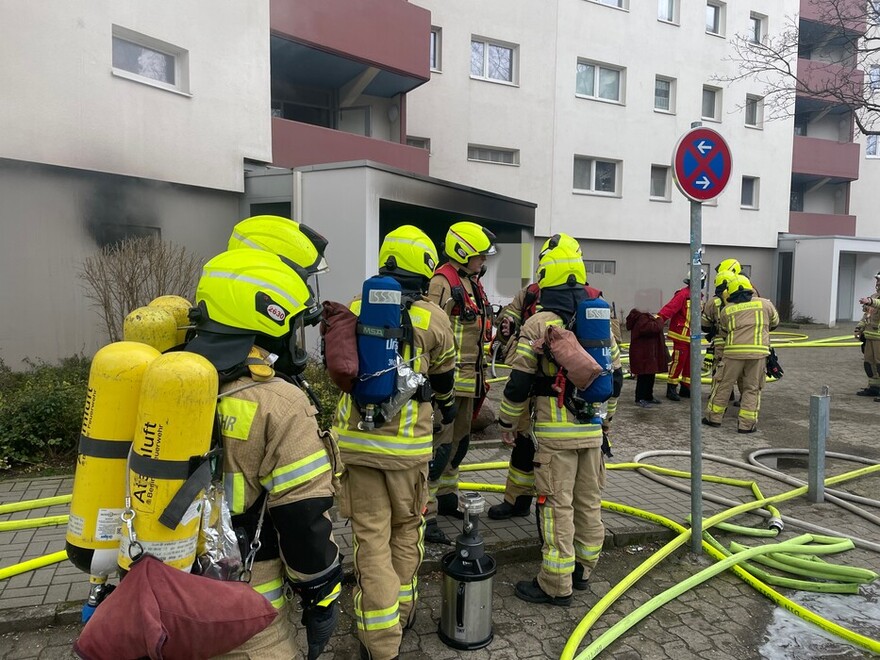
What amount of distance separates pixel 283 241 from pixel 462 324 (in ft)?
7.92

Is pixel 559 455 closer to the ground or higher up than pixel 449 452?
higher up

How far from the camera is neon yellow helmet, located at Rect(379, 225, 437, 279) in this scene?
3551 millimetres

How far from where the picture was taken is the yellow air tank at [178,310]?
7.14ft

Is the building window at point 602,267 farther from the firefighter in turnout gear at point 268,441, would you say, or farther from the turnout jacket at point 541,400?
the firefighter in turnout gear at point 268,441

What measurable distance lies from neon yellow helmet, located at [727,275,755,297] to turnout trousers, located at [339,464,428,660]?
630 centimetres

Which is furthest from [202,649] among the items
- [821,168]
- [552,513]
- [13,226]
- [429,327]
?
[821,168]

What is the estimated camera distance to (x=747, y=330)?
7.89 metres

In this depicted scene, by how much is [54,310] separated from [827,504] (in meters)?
9.12

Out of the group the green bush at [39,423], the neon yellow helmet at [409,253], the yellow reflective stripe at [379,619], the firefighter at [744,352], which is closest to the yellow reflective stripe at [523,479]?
the neon yellow helmet at [409,253]

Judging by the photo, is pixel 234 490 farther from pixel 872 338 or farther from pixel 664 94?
pixel 664 94

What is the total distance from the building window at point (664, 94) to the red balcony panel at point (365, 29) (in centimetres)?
1016

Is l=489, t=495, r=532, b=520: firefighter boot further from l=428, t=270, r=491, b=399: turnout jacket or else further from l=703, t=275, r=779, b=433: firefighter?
l=703, t=275, r=779, b=433: firefighter

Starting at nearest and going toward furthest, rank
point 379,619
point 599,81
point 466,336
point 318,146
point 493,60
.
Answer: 1. point 379,619
2. point 466,336
3. point 318,146
4. point 493,60
5. point 599,81

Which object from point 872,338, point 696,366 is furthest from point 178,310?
point 872,338
